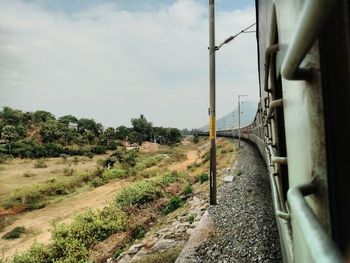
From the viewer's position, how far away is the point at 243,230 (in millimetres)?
7793

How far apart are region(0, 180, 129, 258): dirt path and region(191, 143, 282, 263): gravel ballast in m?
12.3

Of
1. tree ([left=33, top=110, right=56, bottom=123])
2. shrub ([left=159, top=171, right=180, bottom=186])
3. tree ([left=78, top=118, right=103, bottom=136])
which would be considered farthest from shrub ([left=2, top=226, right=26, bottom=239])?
tree ([left=33, top=110, right=56, bottom=123])

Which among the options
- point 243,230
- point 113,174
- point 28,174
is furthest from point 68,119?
point 243,230

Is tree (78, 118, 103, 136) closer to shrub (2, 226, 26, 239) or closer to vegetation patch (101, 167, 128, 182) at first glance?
vegetation patch (101, 167, 128, 182)

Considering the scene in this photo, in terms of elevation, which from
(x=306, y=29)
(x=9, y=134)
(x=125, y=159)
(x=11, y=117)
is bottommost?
(x=125, y=159)

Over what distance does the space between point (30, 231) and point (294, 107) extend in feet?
78.8

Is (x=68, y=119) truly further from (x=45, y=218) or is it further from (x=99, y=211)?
(x=99, y=211)

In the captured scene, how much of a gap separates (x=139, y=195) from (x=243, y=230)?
12.9 metres

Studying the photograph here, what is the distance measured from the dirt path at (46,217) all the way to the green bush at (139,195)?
6.62 ft

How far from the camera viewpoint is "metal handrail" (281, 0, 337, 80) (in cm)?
76

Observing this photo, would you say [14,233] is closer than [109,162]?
Yes

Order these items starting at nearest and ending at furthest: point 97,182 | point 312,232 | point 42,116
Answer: point 312,232 → point 97,182 → point 42,116

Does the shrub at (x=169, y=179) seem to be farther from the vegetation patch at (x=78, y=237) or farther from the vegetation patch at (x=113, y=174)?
the vegetation patch at (x=113, y=174)

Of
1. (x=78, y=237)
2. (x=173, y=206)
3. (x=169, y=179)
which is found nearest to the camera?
(x=78, y=237)
